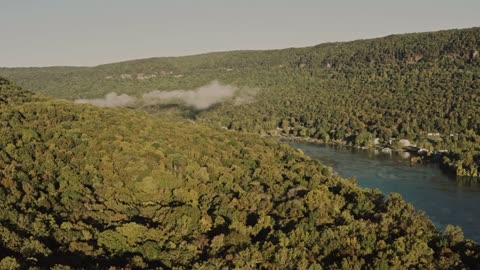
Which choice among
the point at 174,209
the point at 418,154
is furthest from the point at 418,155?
the point at 174,209

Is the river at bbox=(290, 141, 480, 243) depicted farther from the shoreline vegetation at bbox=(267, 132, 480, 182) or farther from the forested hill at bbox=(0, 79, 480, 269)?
the forested hill at bbox=(0, 79, 480, 269)

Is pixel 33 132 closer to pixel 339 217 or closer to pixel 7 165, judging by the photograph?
pixel 7 165

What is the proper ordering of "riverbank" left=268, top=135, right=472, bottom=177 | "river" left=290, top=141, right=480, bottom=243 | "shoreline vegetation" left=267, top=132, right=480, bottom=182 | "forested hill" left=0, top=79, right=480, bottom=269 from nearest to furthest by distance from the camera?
1. "forested hill" left=0, top=79, right=480, bottom=269
2. "river" left=290, top=141, right=480, bottom=243
3. "shoreline vegetation" left=267, top=132, right=480, bottom=182
4. "riverbank" left=268, top=135, right=472, bottom=177

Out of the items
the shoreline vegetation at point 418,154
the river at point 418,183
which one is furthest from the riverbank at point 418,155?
the river at point 418,183

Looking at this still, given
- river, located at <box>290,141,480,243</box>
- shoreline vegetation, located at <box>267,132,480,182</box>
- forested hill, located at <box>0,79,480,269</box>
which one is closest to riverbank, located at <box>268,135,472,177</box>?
shoreline vegetation, located at <box>267,132,480,182</box>

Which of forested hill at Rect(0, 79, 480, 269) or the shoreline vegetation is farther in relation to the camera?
the shoreline vegetation

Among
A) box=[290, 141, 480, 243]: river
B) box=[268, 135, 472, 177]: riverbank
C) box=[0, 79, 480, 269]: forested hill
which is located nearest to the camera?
box=[0, 79, 480, 269]: forested hill

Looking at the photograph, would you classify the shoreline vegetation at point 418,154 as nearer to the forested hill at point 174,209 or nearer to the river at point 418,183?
the river at point 418,183

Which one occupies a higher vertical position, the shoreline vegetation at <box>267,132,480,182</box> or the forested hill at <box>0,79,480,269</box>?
the forested hill at <box>0,79,480,269</box>
